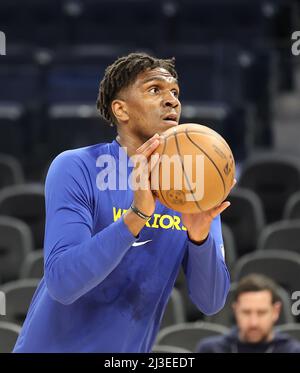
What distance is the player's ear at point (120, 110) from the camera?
3023 mm

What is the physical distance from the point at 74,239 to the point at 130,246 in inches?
6.5

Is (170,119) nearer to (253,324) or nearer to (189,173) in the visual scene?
(189,173)

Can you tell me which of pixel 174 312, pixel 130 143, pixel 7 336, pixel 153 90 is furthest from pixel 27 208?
pixel 153 90

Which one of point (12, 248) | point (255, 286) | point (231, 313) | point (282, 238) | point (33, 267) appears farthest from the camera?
point (12, 248)

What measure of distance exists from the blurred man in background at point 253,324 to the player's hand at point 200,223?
2343 millimetres

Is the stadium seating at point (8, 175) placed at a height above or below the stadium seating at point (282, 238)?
above

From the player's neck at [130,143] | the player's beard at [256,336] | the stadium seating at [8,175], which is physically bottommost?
the player's beard at [256,336]

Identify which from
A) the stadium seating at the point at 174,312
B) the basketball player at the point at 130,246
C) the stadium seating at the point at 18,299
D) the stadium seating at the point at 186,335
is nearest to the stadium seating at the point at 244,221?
the stadium seating at the point at 174,312

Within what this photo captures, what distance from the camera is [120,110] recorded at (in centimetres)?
303

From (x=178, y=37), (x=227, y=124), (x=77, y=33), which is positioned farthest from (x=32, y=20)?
(x=227, y=124)

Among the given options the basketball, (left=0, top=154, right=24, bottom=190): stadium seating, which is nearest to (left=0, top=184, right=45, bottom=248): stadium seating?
(left=0, top=154, right=24, bottom=190): stadium seating

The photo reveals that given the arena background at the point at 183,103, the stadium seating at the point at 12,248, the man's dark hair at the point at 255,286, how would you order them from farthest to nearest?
1. the stadium seating at the point at 12,248
2. the arena background at the point at 183,103
3. the man's dark hair at the point at 255,286

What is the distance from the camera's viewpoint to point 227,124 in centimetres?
858

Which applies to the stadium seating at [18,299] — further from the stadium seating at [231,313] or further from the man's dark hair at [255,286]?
the man's dark hair at [255,286]
